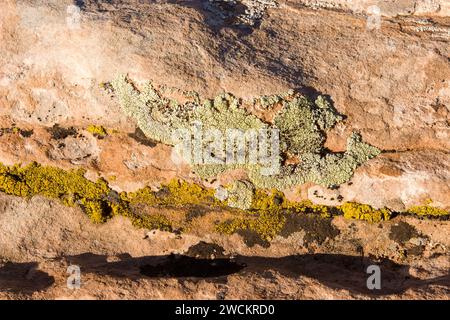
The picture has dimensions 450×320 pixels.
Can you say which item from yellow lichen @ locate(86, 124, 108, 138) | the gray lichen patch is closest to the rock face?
yellow lichen @ locate(86, 124, 108, 138)

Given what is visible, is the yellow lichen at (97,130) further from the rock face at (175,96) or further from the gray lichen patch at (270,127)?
the gray lichen patch at (270,127)

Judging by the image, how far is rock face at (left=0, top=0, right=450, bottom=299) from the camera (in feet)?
28.2

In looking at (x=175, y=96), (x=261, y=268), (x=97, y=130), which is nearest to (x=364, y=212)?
(x=261, y=268)

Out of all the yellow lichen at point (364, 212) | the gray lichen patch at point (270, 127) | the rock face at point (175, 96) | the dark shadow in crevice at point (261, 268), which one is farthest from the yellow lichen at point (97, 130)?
the yellow lichen at point (364, 212)

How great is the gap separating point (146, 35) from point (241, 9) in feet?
7.93

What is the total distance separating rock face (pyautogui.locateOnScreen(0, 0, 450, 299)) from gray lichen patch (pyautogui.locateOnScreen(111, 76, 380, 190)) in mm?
175

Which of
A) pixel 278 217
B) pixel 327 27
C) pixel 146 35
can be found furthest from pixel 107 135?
pixel 327 27

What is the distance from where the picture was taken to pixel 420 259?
8.54m

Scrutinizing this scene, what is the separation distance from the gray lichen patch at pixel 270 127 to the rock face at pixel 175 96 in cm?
17

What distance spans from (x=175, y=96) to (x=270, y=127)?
1.69 m

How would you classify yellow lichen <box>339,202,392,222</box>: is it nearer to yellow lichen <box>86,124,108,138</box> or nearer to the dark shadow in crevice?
the dark shadow in crevice

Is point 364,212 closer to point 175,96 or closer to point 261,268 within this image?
point 261,268

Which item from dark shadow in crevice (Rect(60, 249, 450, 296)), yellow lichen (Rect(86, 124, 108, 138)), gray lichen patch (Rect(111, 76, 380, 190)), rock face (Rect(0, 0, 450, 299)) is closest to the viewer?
dark shadow in crevice (Rect(60, 249, 450, 296))

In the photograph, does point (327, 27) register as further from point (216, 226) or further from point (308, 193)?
point (216, 226)
